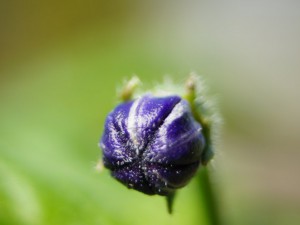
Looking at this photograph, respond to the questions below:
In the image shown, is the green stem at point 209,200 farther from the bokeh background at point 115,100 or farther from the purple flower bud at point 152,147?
the purple flower bud at point 152,147

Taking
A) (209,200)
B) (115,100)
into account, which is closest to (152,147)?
(209,200)

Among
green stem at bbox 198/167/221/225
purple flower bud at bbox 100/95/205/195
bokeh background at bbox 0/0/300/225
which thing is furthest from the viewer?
bokeh background at bbox 0/0/300/225

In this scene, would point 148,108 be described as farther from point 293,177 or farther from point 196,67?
point 293,177

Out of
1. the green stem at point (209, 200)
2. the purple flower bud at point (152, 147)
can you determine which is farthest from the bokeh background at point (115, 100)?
the purple flower bud at point (152, 147)

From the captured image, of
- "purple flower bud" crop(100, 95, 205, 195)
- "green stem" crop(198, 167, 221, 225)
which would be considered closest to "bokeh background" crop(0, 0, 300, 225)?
"green stem" crop(198, 167, 221, 225)

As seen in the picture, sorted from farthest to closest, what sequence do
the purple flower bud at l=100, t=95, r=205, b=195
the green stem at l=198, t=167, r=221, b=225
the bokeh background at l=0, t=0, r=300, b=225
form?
1. the bokeh background at l=0, t=0, r=300, b=225
2. the green stem at l=198, t=167, r=221, b=225
3. the purple flower bud at l=100, t=95, r=205, b=195

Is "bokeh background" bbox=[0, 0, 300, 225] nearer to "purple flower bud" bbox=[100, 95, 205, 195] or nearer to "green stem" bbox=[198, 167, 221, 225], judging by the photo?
"green stem" bbox=[198, 167, 221, 225]
